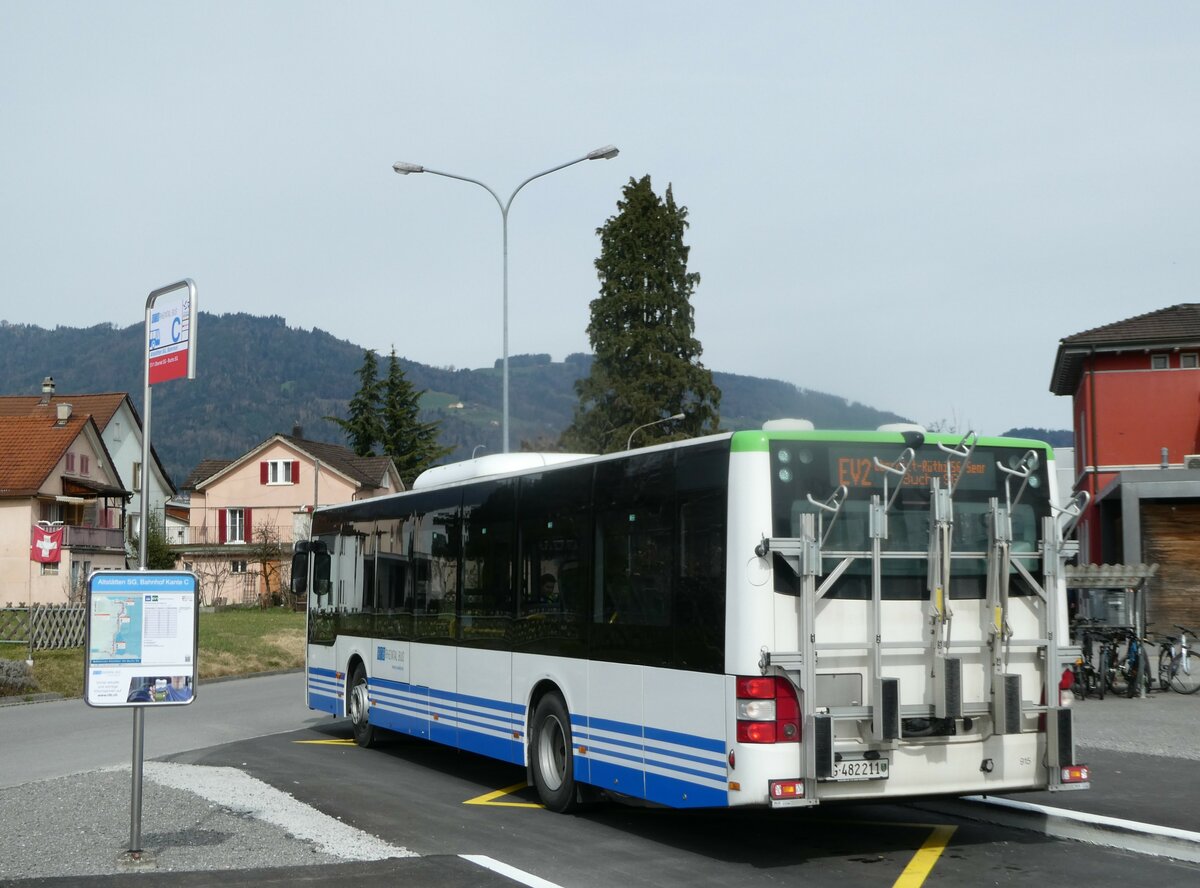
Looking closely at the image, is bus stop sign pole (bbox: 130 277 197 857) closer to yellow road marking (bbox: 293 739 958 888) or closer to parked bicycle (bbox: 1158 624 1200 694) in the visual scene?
yellow road marking (bbox: 293 739 958 888)

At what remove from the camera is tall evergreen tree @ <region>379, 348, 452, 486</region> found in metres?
102

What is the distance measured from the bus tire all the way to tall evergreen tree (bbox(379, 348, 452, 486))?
84193mm

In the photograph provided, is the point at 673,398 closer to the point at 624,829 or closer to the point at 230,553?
the point at 230,553

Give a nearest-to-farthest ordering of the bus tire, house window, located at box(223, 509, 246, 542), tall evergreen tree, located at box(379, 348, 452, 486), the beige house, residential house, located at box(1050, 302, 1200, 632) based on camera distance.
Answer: the bus tire, residential house, located at box(1050, 302, 1200, 632), the beige house, house window, located at box(223, 509, 246, 542), tall evergreen tree, located at box(379, 348, 452, 486)

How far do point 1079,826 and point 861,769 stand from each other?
6.92 ft

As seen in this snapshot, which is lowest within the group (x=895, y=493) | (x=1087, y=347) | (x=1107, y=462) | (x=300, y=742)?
(x=300, y=742)

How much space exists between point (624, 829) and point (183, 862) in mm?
3385

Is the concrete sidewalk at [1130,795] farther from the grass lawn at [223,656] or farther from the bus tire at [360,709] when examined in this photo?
the grass lawn at [223,656]

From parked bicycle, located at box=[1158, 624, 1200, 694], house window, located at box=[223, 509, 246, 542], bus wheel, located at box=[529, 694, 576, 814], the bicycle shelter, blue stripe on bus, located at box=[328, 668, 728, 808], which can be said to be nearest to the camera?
blue stripe on bus, located at box=[328, 668, 728, 808]

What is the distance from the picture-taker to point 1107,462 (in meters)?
44.4

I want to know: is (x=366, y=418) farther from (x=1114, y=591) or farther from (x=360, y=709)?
(x=360, y=709)

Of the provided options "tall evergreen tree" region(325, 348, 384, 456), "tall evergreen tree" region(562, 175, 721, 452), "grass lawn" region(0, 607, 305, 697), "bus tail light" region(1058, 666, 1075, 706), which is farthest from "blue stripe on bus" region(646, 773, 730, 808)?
"tall evergreen tree" region(325, 348, 384, 456)

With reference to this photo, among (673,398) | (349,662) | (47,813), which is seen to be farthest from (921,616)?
(673,398)

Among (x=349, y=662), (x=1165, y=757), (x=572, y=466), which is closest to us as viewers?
(x=572, y=466)
